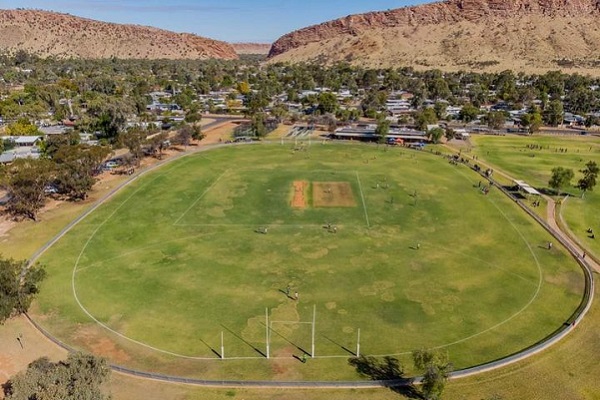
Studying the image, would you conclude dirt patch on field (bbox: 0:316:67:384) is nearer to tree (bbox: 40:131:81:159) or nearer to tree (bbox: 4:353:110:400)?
tree (bbox: 4:353:110:400)

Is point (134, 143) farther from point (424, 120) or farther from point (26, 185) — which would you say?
point (424, 120)

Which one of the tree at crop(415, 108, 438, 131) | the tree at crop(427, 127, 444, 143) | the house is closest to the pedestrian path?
the tree at crop(427, 127, 444, 143)

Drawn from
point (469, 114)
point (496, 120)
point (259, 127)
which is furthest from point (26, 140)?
point (496, 120)

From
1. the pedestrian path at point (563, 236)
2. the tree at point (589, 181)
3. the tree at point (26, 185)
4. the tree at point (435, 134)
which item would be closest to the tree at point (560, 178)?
the pedestrian path at point (563, 236)

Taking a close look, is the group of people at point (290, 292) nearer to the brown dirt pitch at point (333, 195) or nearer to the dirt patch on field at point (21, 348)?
the dirt patch on field at point (21, 348)

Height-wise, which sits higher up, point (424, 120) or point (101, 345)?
point (424, 120)

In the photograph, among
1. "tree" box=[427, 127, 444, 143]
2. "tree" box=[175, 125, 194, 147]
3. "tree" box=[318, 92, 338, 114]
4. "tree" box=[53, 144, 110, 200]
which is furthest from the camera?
"tree" box=[318, 92, 338, 114]

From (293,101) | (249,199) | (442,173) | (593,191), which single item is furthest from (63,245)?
(293,101)
